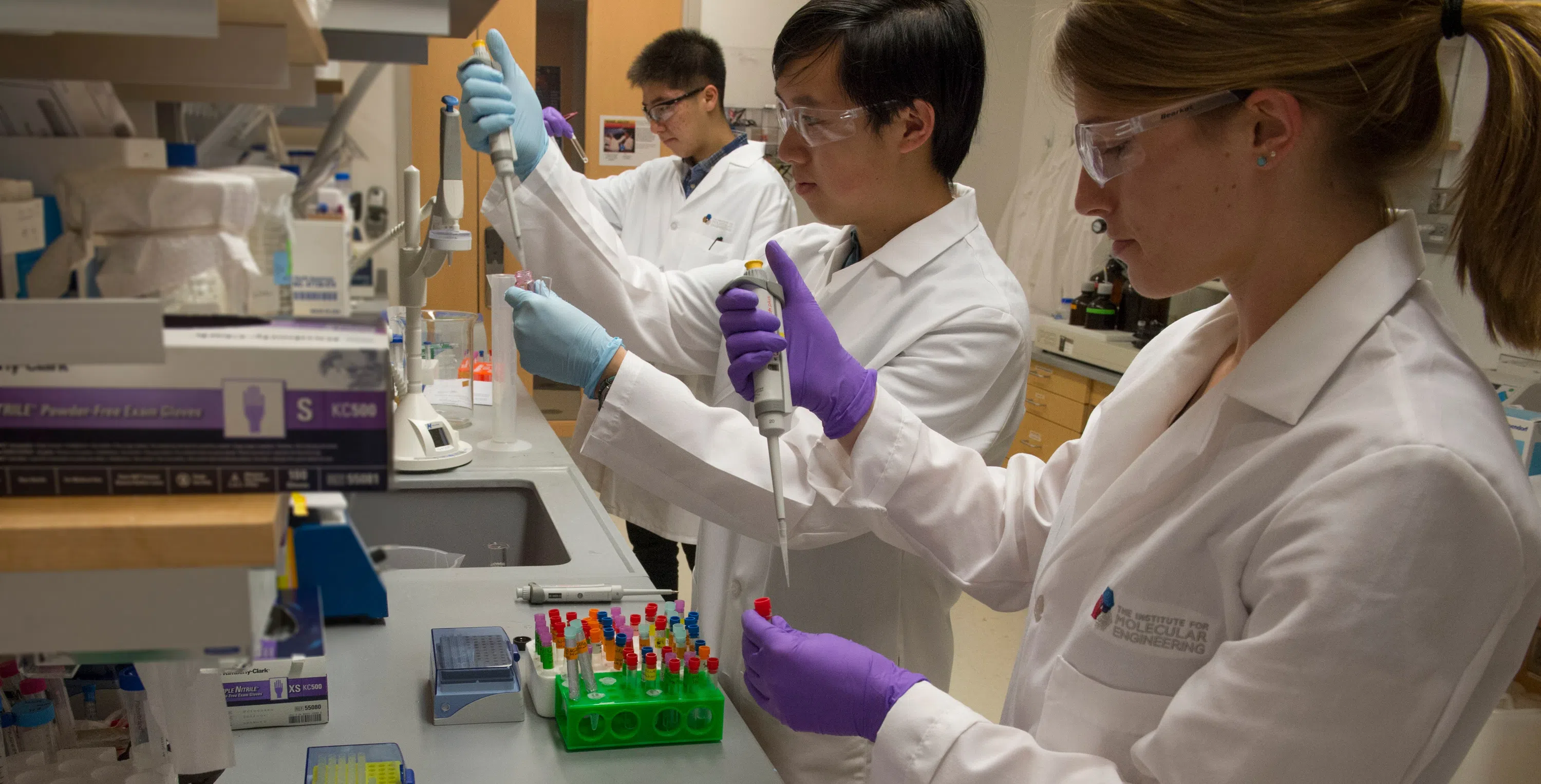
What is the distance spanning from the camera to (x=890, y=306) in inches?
65.5

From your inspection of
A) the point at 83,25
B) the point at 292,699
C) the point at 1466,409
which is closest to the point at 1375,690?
the point at 1466,409

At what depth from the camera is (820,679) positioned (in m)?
1.18

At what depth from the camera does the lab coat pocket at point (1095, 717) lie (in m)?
0.94

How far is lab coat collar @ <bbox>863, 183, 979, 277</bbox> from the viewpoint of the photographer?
1654mm

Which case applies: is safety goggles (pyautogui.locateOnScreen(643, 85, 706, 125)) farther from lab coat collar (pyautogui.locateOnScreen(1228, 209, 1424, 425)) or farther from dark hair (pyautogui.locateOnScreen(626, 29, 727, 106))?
lab coat collar (pyautogui.locateOnScreen(1228, 209, 1424, 425))

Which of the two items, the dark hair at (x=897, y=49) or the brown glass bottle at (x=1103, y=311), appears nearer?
the dark hair at (x=897, y=49)

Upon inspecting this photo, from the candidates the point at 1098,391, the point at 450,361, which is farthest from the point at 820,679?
the point at 1098,391

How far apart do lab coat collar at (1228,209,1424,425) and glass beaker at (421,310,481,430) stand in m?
1.93

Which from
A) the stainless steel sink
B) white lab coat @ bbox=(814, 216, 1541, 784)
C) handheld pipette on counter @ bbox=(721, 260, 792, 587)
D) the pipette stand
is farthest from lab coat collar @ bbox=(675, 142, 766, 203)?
white lab coat @ bbox=(814, 216, 1541, 784)

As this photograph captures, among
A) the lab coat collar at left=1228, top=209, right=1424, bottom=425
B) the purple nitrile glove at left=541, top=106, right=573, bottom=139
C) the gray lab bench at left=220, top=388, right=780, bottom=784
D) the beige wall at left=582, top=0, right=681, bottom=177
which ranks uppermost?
the beige wall at left=582, top=0, right=681, bottom=177

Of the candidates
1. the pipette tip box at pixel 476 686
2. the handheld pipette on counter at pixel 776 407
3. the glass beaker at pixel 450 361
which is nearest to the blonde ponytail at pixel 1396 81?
the handheld pipette on counter at pixel 776 407

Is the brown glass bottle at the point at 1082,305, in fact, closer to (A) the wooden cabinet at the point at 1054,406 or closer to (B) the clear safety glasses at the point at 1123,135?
(A) the wooden cabinet at the point at 1054,406

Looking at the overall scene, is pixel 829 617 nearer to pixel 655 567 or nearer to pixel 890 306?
pixel 890 306

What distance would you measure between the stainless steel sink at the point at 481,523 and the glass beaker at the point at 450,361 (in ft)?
1.21
